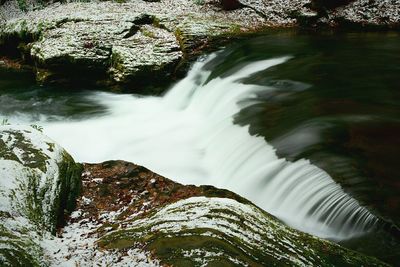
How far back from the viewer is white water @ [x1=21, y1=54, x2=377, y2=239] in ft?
13.8

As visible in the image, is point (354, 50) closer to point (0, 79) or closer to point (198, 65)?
point (198, 65)

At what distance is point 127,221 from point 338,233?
2.12m

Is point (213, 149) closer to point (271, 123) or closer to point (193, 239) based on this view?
point (271, 123)

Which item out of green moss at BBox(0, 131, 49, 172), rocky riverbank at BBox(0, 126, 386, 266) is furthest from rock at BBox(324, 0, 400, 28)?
green moss at BBox(0, 131, 49, 172)

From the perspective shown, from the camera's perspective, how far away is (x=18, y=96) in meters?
10.0

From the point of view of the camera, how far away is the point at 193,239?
2654 mm

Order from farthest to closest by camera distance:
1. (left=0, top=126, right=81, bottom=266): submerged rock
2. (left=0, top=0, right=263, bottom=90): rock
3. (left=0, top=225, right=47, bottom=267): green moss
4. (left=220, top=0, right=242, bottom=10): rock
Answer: (left=220, top=0, right=242, bottom=10): rock, (left=0, top=0, right=263, bottom=90): rock, (left=0, top=126, right=81, bottom=266): submerged rock, (left=0, top=225, right=47, bottom=267): green moss

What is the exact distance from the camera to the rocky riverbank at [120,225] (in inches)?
101

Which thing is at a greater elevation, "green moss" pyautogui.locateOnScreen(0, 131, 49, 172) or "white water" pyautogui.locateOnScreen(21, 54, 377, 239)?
"green moss" pyautogui.locateOnScreen(0, 131, 49, 172)

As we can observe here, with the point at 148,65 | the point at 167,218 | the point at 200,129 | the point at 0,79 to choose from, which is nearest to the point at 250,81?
the point at 200,129

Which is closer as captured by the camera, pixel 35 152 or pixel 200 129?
pixel 35 152

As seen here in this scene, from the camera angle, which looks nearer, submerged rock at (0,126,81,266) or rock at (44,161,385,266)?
rock at (44,161,385,266)

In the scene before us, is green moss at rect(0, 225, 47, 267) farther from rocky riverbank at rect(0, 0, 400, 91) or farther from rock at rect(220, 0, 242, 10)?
rock at rect(220, 0, 242, 10)

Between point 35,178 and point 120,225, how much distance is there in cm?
97
